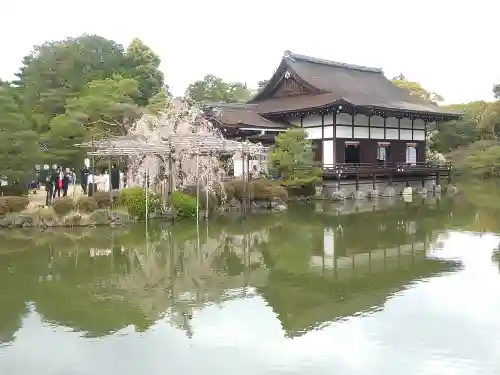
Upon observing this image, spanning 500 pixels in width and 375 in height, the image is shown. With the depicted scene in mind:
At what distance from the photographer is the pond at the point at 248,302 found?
641cm

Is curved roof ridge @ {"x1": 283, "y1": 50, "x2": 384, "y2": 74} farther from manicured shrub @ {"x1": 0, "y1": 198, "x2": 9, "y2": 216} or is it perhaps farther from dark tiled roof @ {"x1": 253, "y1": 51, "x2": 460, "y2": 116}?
manicured shrub @ {"x1": 0, "y1": 198, "x2": 9, "y2": 216}

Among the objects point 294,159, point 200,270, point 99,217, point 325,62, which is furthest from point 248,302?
point 325,62

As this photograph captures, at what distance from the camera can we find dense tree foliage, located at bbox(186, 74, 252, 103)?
172 ft

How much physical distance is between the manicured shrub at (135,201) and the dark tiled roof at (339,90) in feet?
37.6

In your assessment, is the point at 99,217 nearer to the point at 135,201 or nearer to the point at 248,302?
the point at 135,201

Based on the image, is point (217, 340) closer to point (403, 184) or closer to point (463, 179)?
point (403, 184)

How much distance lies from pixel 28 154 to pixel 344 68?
845 inches

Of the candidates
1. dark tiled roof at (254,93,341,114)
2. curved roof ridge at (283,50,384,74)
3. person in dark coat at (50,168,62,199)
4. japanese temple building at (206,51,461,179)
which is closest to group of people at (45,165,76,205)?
person in dark coat at (50,168,62,199)

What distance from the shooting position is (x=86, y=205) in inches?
657

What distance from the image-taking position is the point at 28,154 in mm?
18031

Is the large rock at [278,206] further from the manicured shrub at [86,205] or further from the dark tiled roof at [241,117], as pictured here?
the manicured shrub at [86,205]

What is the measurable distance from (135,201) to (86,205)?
1.47 metres

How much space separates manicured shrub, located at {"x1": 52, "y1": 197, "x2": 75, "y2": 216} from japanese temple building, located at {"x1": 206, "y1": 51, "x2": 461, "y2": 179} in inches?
409

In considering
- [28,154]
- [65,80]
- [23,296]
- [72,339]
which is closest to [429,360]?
[72,339]
